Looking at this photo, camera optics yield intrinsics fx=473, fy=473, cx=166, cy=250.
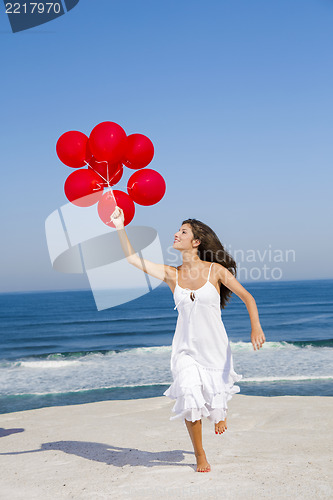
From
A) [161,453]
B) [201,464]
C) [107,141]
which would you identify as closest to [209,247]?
[107,141]

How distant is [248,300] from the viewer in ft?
14.5

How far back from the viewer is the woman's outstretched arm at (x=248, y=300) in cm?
416

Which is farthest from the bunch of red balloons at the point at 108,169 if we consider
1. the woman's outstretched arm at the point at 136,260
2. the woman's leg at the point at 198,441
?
the woman's leg at the point at 198,441

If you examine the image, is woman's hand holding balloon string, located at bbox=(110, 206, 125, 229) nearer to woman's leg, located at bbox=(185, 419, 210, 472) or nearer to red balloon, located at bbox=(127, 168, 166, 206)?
red balloon, located at bbox=(127, 168, 166, 206)

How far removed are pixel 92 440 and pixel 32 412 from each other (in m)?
2.78

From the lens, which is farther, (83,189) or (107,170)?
(107,170)

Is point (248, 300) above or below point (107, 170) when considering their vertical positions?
below

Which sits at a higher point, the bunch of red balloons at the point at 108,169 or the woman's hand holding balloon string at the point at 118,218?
the bunch of red balloons at the point at 108,169

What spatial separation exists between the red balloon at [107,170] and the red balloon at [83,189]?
5.1 inches

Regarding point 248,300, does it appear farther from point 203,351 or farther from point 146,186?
point 146,186

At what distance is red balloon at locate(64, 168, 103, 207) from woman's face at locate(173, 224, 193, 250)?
3.45 feet

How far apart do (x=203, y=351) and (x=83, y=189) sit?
2.19 meters

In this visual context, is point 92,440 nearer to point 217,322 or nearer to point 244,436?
point 244,436

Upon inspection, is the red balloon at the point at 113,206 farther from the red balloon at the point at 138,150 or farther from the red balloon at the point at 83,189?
the red balloon at the point at 138,150
